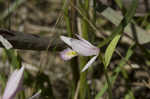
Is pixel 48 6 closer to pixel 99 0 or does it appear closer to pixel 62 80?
pixel 62 80

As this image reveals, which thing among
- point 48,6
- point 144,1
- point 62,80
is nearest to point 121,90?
point 62,80

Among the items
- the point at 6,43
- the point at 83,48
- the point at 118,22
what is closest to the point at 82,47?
the point at 83,48

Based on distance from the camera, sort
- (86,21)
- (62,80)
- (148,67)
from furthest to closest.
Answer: (62,80), (148,67), (86,21)

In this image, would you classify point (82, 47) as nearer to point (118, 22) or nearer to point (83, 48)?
point (83, 48)

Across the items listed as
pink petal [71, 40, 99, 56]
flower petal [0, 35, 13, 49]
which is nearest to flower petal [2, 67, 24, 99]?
flower petal [0, 35, 13, 49]

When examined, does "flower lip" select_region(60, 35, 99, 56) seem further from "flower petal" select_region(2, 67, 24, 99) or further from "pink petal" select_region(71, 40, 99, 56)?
"flower petal" select_region(2, 67, 24, 99)

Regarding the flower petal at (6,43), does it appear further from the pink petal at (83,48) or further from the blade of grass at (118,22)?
the blade of grass at (118,22)

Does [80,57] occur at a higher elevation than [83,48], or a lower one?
lower

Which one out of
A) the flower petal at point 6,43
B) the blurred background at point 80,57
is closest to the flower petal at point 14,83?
the flower petal at point 6,43

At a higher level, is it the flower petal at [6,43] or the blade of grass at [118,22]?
the flower petal at [6,43]

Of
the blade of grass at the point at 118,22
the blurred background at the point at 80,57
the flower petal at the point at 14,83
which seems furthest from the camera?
the blade of grass at the point at 118,22

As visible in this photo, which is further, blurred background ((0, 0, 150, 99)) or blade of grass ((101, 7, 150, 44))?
blade of grass ((101, 7, 150, 44))
